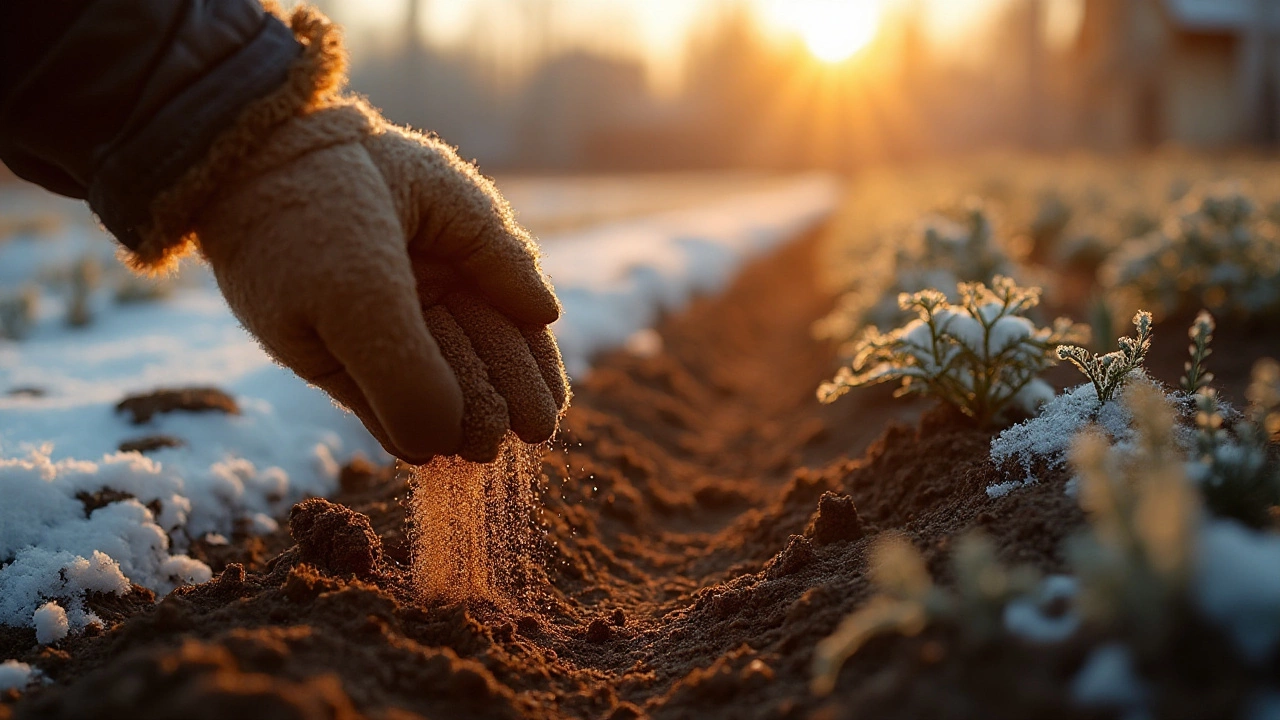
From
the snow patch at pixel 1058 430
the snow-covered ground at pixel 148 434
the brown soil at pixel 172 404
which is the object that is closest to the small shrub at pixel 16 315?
the snow-covered ground at pixel 148 434

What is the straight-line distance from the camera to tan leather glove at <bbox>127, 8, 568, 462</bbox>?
1984 mm

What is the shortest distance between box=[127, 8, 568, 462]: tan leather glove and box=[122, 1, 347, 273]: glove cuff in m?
0.02

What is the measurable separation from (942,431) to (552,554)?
143 cm

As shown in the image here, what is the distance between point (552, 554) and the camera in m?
3.08

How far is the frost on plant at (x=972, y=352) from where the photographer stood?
9.61 feet

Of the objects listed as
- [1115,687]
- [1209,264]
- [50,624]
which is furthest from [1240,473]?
[1209,264]

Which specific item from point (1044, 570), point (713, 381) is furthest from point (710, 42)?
point (1044, 570)

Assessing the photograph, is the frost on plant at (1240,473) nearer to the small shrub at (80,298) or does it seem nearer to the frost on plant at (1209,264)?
the frost on plant at (1209,264)

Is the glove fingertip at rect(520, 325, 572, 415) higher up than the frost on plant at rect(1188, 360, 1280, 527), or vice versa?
the glove fingertip at rect(520, 325, 572, 415)

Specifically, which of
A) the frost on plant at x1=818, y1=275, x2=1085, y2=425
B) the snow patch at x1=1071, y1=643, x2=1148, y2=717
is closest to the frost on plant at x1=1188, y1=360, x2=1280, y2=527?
the snow patch at x1=1071, y1=643, x2=1148, y2=717

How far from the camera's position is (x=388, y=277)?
78.2 inches

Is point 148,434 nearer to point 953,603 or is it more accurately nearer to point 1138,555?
point 953,603

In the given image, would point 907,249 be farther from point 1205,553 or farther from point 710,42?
point 710,42

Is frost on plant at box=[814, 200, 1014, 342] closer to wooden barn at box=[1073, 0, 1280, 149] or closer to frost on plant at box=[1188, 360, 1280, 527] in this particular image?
frost on plant at box=[1188, 360, 1280, 527]
